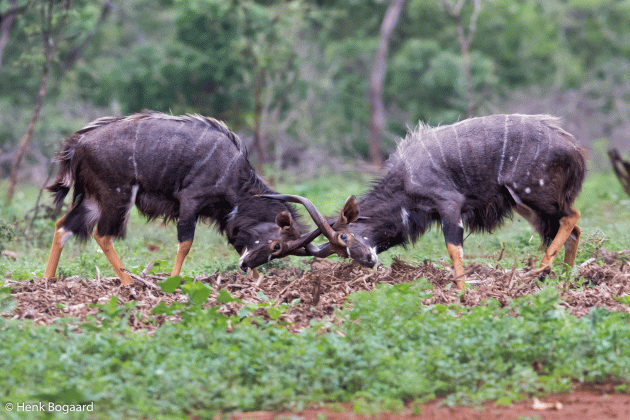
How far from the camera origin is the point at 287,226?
8109 millimetres

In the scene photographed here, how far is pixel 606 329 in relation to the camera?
543 centimetres

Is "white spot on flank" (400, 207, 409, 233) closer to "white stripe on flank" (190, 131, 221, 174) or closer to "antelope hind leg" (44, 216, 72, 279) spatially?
"white stripe on flank" (190, 131, 221, 174)

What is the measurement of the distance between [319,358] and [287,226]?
3.19 metres

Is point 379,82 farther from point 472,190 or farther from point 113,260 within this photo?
point 113,260

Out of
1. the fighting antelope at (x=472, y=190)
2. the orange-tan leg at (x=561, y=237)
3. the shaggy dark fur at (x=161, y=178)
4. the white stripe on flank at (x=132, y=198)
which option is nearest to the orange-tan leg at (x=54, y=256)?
the shaggy dark fur at (x=161, y=178)

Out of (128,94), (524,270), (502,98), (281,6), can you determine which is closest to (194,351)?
(524,270)

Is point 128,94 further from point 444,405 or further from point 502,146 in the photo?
point 444,405

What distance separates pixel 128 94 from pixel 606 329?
18.3 metres

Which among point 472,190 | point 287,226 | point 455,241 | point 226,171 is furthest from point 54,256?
point 472,190

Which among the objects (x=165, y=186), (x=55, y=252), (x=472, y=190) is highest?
(x=472, y=190)

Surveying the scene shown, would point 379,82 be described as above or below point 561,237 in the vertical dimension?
below

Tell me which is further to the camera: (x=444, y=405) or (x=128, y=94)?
(x=128, y=94)

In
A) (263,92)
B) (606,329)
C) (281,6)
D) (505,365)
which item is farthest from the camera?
(263,92)

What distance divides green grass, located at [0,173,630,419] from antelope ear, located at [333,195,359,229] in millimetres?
1865
